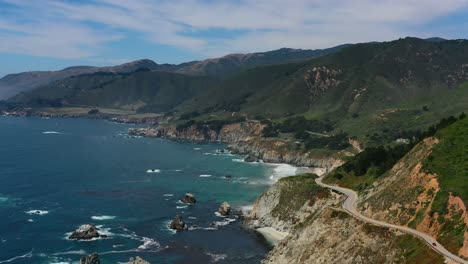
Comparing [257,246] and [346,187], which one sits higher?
[346,187]

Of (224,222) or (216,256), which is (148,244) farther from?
(224,222)

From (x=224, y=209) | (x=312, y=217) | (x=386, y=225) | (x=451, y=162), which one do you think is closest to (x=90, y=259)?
(x=312, y=217)

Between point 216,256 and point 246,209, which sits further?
point 246,209

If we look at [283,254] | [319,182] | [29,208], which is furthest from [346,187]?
[29,208]

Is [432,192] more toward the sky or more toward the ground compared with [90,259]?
more toward the sky

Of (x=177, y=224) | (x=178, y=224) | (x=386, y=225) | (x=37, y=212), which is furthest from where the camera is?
(x=37, y=212)

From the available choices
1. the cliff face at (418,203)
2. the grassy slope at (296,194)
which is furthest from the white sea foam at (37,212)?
the cliff face at (418,203)

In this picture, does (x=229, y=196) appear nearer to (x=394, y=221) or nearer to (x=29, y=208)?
(x=29, y=208)
